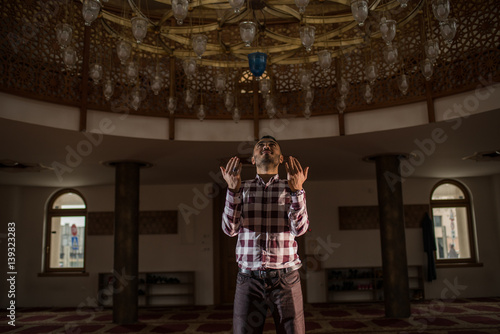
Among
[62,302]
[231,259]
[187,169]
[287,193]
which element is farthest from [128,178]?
[287,193]

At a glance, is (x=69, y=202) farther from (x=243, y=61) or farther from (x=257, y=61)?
(x=257, y=61)

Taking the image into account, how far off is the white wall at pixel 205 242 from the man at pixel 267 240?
27.0 feet

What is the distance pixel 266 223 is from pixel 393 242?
5.70 m

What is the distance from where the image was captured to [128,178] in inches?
297

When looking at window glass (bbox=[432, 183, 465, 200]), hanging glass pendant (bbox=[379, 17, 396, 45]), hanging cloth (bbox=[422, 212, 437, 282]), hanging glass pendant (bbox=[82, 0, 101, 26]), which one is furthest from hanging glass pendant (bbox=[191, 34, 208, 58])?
window glass (bbox=[432, 183, 465, 200])

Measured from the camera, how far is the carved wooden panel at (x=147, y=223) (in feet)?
33.5

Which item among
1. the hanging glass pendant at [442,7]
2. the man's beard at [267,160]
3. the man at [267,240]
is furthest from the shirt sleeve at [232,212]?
the hanging glass pendant at [442,7]

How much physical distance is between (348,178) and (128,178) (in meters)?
5.32

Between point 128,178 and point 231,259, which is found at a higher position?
point 128,178

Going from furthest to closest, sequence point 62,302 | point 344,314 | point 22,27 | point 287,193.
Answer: point 62,302, point 344,314, point 22,27, point 287,193

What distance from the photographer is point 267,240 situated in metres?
2.02

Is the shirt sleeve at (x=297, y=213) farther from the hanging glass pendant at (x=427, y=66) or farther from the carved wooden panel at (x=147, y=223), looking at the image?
the carved wooden panel at (x=147, y=223)

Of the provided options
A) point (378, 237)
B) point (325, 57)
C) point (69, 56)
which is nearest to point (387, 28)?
point (325, 57)

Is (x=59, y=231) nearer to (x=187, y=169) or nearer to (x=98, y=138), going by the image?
(x=187, y=169)
